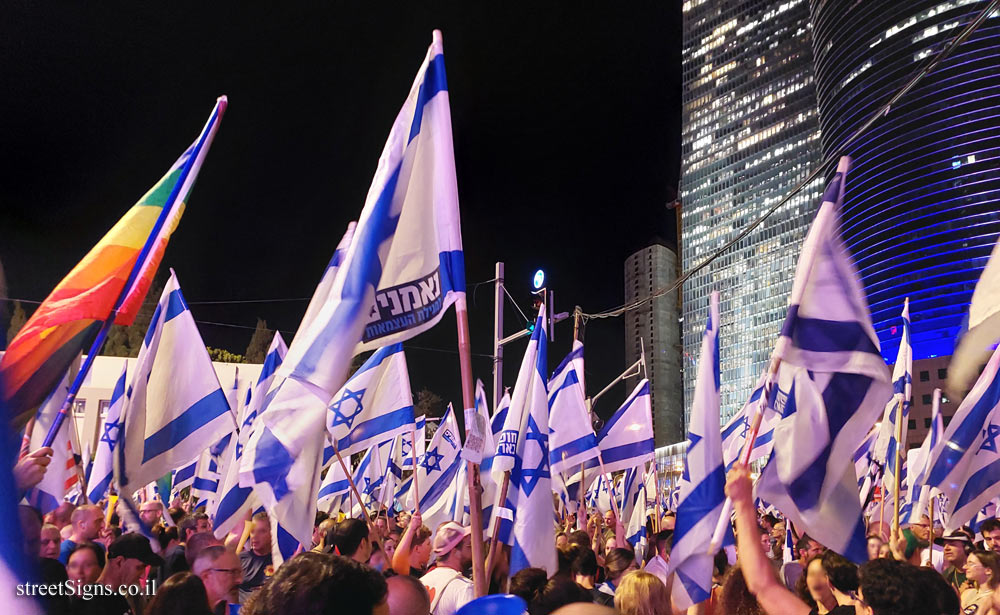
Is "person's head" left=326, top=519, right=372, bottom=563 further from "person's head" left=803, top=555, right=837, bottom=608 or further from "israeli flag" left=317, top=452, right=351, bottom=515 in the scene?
"israeli flag" left=317, top=452, right=351, bottom=515

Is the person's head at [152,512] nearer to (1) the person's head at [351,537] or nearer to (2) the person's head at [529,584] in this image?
(1) the person's head at [351,537]

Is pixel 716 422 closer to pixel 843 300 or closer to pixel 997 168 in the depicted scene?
pixel 843 300

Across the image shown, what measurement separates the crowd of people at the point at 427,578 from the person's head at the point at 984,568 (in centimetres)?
1

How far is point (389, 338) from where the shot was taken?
5.13 metres

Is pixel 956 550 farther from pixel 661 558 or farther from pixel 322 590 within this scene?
pixel 322 590

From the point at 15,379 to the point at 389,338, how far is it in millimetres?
2002

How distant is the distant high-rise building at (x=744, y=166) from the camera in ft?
401

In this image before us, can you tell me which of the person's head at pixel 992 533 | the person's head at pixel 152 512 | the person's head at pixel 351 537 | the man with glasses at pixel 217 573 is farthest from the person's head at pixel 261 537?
the person's head at pixel 992 533

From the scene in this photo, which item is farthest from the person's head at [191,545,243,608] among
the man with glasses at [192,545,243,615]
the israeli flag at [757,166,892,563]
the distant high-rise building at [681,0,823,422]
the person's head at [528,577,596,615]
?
the distant high-rise building at [681,0,823,422]

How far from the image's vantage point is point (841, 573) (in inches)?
190

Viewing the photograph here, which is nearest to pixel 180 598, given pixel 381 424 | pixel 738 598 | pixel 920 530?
pixel 738 598

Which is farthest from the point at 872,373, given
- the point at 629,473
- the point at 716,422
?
the point at 629,473

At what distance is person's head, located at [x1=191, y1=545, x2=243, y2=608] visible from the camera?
459 cm

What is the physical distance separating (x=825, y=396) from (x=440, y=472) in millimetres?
11321
